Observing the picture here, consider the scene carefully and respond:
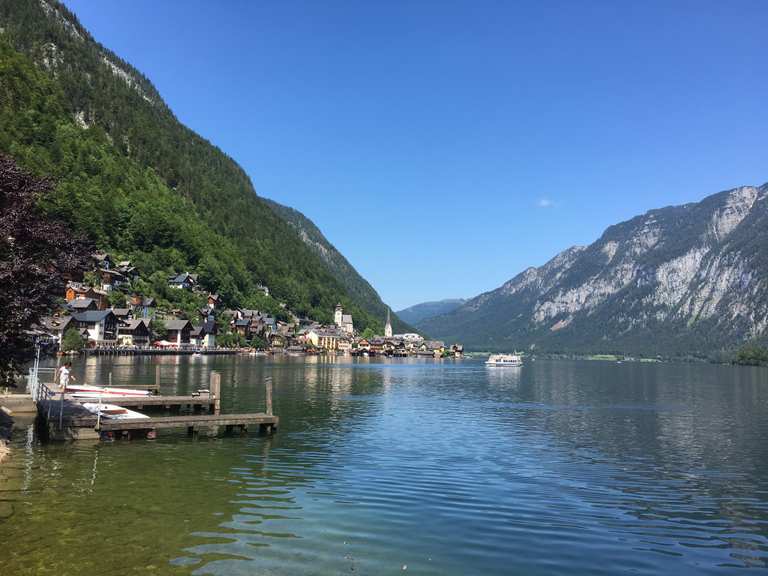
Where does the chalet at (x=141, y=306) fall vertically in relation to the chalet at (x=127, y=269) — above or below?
below

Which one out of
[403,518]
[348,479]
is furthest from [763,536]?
[348,479]

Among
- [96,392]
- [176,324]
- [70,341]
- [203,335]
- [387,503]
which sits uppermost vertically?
[176,324]

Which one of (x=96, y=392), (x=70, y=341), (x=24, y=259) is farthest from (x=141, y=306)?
(x=24, y=259)

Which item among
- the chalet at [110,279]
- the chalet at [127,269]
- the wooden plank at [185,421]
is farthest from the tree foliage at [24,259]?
the chalet at [127,269]

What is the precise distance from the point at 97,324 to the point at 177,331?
2826 cm

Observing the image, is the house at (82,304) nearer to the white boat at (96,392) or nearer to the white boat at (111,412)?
the white boat at (96,392)

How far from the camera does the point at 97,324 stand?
155 metres

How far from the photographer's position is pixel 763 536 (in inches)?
788

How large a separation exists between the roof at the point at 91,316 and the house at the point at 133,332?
22.2 feet

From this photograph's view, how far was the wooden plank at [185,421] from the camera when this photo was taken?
106 feet

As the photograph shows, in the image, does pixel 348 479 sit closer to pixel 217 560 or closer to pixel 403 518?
pixel 403 518

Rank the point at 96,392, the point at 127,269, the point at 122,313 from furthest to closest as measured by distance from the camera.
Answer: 1. the point at 127,269
2. the point at 122,313
3. the point at 96,392

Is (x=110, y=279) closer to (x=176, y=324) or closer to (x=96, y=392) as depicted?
(x=176, y=324)

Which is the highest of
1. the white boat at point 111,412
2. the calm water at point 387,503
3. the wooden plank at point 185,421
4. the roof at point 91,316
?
the roof at point 91,316
